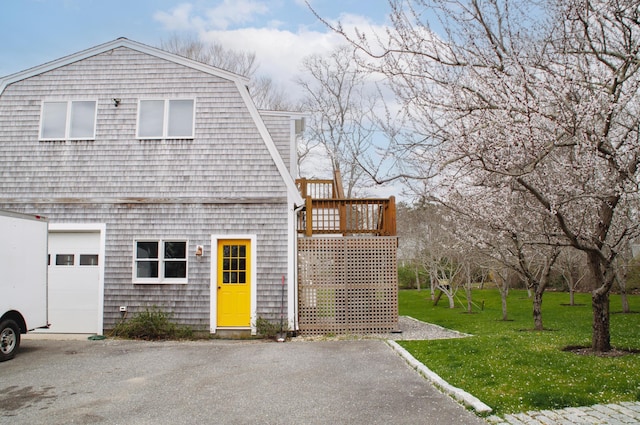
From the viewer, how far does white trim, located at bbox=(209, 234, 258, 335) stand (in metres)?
10.8

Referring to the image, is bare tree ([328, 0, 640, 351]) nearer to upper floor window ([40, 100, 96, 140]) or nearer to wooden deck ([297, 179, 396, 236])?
wooden deck ([297, 179, 396, 236])

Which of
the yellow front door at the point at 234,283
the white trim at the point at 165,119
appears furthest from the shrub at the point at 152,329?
the white trim at the point at 165,119

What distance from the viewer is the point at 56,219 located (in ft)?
36.9

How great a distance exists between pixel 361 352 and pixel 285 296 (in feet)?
8.24

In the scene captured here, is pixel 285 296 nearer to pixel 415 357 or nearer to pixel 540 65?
pixel 415 357

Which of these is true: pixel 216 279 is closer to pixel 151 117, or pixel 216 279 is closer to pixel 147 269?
pixel 147 269

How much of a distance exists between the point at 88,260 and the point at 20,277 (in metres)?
2.77

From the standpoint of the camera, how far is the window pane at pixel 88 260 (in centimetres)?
1118

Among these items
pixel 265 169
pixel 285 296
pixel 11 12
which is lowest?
pixel 285 296

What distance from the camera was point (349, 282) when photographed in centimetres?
1128

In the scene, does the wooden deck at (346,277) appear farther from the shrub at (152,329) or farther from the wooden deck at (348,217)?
the shrub at (152,329)

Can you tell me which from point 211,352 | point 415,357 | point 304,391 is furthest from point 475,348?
point 211,352

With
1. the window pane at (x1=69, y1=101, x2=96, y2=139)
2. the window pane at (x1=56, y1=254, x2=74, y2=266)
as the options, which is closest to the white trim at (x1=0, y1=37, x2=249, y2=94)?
the window pane at (x1=69, y1=101, x2=96, y2=139)

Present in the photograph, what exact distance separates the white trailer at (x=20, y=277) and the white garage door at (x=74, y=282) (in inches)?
73.4
